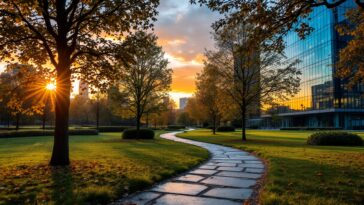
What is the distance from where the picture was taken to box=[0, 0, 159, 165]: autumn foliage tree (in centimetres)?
1016

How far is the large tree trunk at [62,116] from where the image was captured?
A: 1041 cm

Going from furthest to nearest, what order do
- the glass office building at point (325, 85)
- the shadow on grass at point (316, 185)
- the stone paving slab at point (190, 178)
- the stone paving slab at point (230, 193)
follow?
the glass office building at point (325, 85), the stone paving slab at point (190, 178), the stone paving slab at point (230, 193), the shadow on grass at point (316, 185)

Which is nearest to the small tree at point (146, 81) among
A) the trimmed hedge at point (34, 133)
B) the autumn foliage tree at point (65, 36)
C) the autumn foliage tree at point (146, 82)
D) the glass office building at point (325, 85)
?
the autumn foliage tree at point (146, 82)

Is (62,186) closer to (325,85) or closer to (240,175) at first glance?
(240,175)

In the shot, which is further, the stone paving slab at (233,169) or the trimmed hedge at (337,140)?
the trimmed hedge at (337,140)

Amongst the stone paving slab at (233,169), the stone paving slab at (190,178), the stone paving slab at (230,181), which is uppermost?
the stone paving slab at (230,181)

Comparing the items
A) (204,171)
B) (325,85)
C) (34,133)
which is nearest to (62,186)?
(204,171)

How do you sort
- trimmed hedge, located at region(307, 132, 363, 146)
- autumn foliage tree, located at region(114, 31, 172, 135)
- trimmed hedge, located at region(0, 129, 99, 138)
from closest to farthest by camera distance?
trimmed hedge, located at region(307, 132, 363, 146) → autumn foliage tree, located at region(114, 31, 172, 135) → trimmed hedge, located at region(0, 129, 99, 138)

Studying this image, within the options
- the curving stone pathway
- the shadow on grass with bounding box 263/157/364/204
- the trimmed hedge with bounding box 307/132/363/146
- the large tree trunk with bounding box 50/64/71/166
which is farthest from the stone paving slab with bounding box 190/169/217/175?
the trimmed hedge with bounding box 307/132/363/146

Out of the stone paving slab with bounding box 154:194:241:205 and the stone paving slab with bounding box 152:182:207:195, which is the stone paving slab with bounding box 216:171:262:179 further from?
the stone paving slab with bounding box 154:194:241:205

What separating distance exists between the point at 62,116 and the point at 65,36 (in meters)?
2.81

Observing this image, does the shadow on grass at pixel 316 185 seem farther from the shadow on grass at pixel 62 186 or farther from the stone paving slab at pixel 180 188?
the shadow on grass at pixel 62 186

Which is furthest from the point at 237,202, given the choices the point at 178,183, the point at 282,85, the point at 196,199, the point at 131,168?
the point at 282,85

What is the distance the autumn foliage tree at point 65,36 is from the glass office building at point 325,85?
5482 cm
